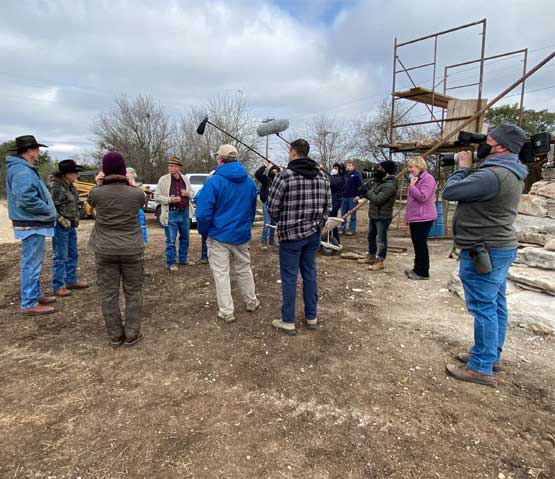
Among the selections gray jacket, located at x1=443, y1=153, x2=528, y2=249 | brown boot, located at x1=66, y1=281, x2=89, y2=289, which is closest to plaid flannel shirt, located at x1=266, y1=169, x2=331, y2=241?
gray jacket, located at x1=443, y1=153, x2=528, y2=249

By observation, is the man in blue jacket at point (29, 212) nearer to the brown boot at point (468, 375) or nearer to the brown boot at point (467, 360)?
the brown boot at point (468, 375)

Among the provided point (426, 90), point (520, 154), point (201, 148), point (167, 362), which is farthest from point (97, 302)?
point (201, 148)

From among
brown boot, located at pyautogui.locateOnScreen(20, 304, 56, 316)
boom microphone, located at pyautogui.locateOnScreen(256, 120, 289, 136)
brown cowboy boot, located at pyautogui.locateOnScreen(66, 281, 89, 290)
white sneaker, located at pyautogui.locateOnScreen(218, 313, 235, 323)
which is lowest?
white sneaker, located at pyautogui.locateOnScreen(218, 313, 235, 323)

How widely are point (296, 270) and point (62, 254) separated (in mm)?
3043

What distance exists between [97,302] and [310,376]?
2.90 m

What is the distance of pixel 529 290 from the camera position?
397 cm

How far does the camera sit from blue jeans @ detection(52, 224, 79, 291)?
4.21 meters

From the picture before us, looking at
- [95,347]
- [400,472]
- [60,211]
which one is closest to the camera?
[400,472]

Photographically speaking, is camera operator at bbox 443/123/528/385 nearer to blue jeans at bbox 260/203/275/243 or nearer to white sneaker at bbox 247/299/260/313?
white sneaker at bbox 247/299/260/313

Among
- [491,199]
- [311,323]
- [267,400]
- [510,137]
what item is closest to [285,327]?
[311,323]

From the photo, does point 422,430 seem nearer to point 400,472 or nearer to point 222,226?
point 400,472

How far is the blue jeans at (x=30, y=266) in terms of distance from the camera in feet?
12.0

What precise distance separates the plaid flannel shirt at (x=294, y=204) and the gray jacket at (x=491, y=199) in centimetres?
117

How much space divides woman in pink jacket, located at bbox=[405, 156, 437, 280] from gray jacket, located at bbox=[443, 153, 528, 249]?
249 cm
